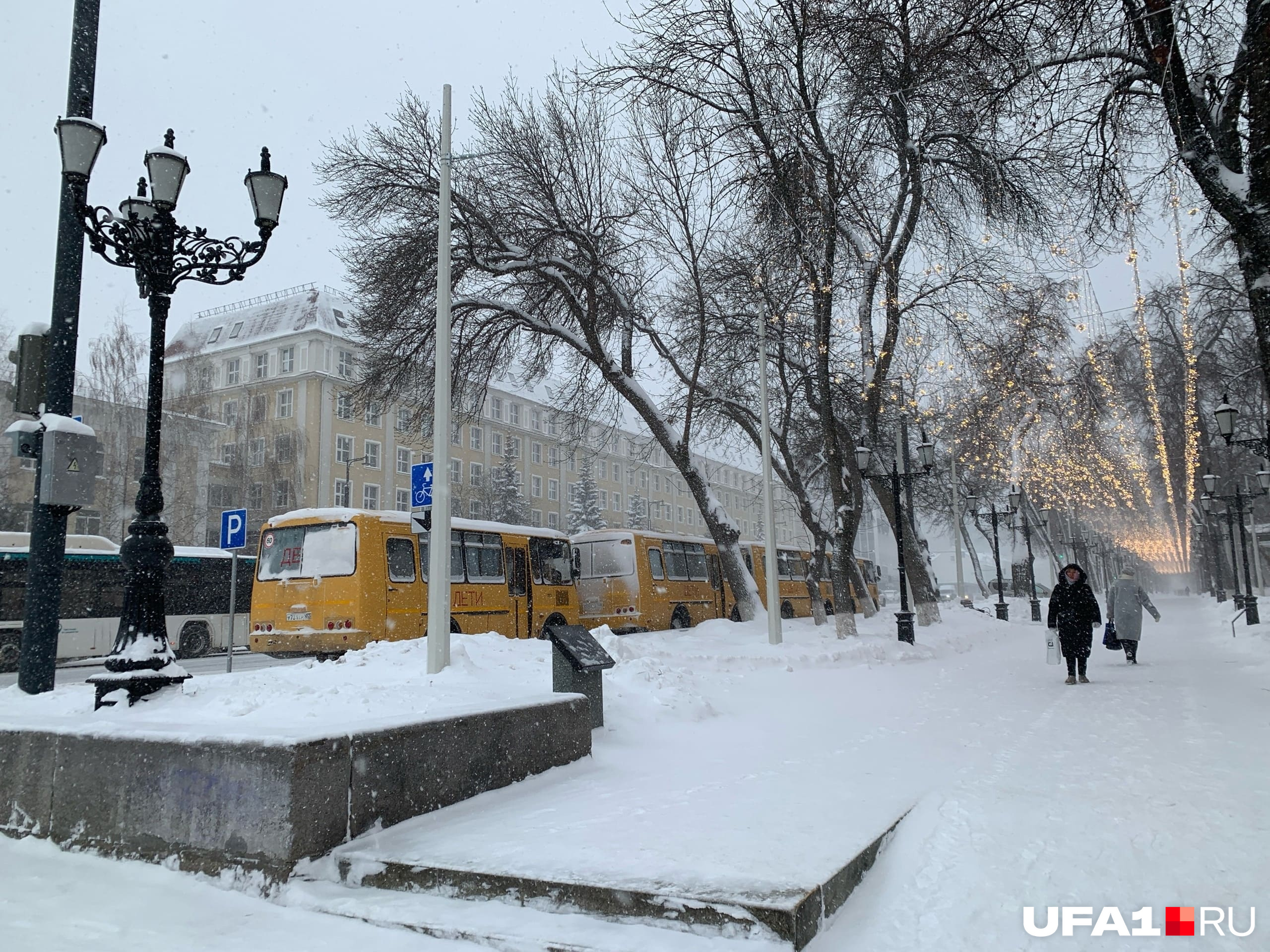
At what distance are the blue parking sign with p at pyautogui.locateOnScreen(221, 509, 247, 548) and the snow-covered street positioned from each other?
851 centimetres

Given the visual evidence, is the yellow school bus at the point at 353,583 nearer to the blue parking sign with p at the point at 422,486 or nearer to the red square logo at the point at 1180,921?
the blue parking sign with p at the point at 422,486

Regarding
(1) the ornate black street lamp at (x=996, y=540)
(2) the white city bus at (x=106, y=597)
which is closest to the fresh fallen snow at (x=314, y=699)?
(2) the white city bus at (x=106, y=597)

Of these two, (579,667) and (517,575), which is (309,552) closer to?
(517,575)

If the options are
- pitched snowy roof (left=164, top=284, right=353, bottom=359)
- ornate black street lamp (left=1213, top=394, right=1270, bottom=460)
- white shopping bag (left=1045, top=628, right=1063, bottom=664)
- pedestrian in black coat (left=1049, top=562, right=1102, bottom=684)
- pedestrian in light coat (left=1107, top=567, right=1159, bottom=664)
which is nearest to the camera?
pedestrian in black coat (left=1049, top=562, right=1102, bottom=684)

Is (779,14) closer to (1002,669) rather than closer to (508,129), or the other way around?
(508,129)

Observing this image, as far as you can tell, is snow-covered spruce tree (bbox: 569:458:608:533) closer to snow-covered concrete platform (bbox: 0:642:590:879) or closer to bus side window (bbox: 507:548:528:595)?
bus side window (bbox: 507:548:528:595)

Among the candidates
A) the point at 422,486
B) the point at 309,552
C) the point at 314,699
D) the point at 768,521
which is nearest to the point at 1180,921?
the point at 314,699

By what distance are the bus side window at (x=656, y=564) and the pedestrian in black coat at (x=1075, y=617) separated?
1248cm

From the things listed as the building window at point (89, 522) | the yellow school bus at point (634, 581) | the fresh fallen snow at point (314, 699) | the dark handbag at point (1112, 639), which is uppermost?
the building window at point (89, 522)

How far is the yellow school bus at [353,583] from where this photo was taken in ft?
53.2

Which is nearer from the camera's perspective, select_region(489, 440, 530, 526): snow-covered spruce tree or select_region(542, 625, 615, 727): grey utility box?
select_region(542, 625, 615, 727): grey utility box

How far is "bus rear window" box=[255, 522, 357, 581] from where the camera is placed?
54.1ft

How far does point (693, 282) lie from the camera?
21703 mm

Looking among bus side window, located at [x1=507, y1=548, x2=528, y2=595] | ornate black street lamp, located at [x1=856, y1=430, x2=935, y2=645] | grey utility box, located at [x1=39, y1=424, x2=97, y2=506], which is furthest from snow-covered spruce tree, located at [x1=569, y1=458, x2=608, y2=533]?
grey utility box, located at [x1=39, y1=424, x2=97, y2=506]
